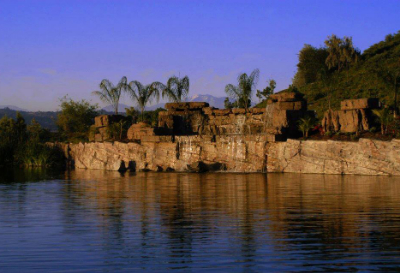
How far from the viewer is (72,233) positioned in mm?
11727

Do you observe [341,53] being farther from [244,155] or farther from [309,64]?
[244,155]

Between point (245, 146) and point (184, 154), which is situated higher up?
point (245, 146)

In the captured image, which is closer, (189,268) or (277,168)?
(189,268)

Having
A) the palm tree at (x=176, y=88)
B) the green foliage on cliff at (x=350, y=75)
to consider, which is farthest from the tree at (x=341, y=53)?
the palm tree at (x=176, y=88)

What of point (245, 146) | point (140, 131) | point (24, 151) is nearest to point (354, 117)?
point (245, 146)

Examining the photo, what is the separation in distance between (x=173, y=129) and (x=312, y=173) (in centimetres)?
1328

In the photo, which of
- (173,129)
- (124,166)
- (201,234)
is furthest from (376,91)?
(201,234)

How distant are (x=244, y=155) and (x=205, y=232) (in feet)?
76.7

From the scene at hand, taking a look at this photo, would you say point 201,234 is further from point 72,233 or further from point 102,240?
point 72,233

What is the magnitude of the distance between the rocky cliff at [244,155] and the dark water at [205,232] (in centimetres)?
861

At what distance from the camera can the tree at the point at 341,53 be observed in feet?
221

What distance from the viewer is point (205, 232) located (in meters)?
11.5

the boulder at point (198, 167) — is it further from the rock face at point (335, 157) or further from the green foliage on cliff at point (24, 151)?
the green foliage on cliff at point (24, 151)

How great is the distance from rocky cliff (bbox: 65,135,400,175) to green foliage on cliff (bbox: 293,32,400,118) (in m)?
6.67
